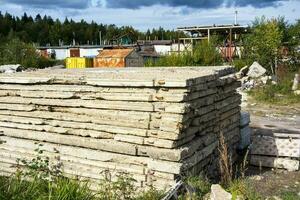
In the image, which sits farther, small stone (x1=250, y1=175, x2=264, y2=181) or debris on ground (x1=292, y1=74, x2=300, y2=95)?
debris on ground (x1=292, y1=74, x2=300, y2=95)

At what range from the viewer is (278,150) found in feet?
25.7

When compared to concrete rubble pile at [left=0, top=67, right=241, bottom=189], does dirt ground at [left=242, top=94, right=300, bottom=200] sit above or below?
below

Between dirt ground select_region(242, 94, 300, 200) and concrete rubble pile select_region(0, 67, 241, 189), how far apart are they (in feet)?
2.75

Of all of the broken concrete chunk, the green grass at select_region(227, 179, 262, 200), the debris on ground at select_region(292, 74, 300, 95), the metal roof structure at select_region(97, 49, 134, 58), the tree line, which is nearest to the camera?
the green grass at select_region(227, 179, 262, 200)

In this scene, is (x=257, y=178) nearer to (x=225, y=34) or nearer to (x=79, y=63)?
(x=79, y=63)

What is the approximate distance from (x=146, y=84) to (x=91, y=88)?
3.29 ft

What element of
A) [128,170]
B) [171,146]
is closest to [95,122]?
[128,170]

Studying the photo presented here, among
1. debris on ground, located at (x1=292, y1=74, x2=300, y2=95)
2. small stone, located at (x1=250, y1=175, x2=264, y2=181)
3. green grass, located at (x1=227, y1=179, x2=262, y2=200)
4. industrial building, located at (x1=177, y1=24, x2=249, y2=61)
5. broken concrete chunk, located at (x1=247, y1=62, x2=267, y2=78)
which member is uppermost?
industrial building, located at (x1=177, y1=24, x2=249, y2=61)

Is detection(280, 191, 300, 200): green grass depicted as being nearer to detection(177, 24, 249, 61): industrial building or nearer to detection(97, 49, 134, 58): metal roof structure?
detection(97, 49, 134, 58): metal roof structure

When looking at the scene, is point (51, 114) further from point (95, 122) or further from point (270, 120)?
point (270, 120)

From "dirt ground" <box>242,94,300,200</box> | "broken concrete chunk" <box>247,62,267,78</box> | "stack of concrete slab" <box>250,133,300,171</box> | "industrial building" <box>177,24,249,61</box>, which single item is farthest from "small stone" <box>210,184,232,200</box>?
"industrial building" <box>177,24,249,61</box>

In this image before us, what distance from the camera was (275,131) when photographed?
1160cm

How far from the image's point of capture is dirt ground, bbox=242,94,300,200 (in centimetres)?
654

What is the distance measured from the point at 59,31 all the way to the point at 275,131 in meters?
95.5
